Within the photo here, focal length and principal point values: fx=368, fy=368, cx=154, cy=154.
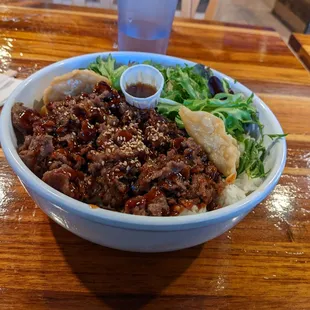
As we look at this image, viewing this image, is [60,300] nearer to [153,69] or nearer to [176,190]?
[176,190]

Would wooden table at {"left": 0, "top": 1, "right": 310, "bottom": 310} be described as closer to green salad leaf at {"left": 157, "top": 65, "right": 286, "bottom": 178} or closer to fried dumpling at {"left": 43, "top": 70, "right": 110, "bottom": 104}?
green salad leaf at {"left": 157, "top": 65, "right": 286, "bottom": 178}

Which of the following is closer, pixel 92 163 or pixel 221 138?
pixel 92 163

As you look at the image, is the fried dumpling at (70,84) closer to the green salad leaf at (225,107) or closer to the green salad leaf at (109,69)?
the green salad leaf at (109,69)

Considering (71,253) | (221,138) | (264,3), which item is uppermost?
(221,138)

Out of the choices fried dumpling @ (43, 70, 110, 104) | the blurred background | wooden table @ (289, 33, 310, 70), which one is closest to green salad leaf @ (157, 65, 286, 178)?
fried dumpling @ (43, 70, 110, 104)

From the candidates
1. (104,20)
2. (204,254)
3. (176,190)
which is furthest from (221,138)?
(104,20)
